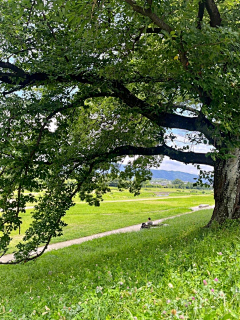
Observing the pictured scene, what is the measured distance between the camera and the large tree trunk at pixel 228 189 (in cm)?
922

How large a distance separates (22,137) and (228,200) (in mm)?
7148

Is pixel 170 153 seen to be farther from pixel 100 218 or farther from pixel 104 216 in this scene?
pixel 104 216

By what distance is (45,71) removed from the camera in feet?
24.5

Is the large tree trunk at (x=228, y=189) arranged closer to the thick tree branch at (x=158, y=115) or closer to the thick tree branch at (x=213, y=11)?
the thick tree branch at (x=158, y=115)

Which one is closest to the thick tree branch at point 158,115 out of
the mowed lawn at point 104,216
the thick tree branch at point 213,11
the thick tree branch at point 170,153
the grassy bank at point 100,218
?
the thick tree branch at point 170,153

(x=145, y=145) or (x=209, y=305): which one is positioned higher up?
(x=145, y=145)

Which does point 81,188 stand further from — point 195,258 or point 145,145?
point 195,258

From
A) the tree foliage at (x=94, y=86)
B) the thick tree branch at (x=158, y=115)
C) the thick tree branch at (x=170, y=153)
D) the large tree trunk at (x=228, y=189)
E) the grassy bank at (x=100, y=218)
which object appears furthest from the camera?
the grassy bank at (x=100, y=218)

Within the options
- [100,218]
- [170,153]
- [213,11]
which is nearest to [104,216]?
[100,218]

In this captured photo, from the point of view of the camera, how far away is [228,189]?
366 inches

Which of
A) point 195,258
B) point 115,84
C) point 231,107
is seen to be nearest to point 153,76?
point 115,84

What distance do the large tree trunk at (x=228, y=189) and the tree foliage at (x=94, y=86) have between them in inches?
20.5

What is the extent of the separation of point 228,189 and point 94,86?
5.56 metres

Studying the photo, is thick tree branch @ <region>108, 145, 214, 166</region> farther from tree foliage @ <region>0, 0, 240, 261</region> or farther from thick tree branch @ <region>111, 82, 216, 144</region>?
thick tree branch @ <region>111, 82, 216, 144</region>
